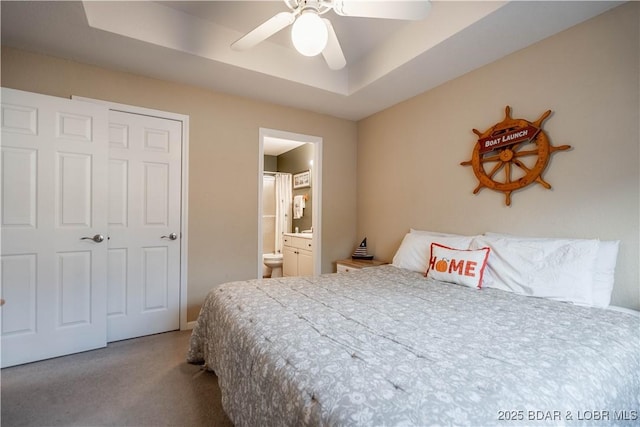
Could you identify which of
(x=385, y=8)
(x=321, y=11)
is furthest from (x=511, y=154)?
(x=321, y=11)

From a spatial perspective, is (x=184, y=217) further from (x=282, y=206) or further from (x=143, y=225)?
(x=282, y=206)

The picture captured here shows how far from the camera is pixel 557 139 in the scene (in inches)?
81.6

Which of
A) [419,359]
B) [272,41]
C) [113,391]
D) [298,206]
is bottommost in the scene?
[113,391]

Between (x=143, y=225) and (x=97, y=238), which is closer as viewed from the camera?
(x=97, y=238)

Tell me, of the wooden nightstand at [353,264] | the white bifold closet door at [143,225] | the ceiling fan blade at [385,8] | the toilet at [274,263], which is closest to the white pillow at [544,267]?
the wooden nightstand at [353,264]

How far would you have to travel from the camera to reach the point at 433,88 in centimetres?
295

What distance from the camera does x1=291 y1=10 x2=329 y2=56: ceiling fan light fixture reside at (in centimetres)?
156

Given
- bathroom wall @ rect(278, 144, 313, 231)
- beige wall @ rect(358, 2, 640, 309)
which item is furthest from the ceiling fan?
bathroom wall @ rect(278, 144, 313, 231)

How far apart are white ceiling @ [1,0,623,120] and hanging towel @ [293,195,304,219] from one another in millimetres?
2444

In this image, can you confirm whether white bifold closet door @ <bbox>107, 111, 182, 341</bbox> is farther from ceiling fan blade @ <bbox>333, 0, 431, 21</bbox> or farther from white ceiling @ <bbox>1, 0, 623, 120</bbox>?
ceiling fan blade @ <bbox>333, 0, 431, 21</bbox>

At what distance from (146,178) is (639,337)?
345 centimetres

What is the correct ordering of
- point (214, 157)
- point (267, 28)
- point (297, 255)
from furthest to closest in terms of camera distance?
point (297, 255), point (214, 157), point (267, 28)

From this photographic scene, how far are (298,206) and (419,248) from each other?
3.09 m

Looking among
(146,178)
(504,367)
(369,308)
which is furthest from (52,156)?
(504,367)
